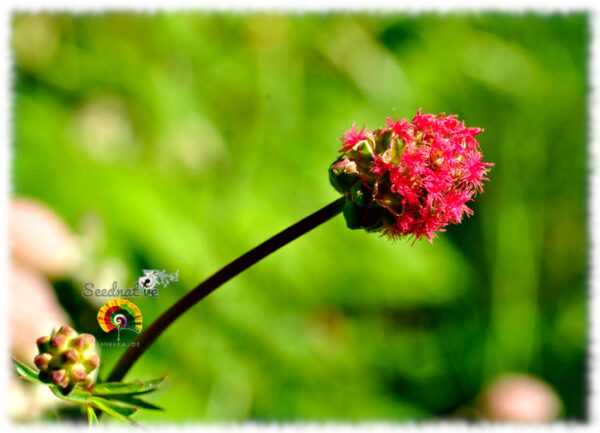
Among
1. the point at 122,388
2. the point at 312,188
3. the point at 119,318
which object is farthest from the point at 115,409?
the point at 312,188

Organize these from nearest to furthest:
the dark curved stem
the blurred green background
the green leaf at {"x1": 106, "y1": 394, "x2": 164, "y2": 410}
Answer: the dark curved stem
the green leaf at {"x1": 106, "y1": 394, "x2": 164, "y2": 410}
the blurred green background

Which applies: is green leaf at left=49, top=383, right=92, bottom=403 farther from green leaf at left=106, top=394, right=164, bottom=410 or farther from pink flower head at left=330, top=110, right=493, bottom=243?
pink flower head at left=330, top=110, right=493, bottom=243

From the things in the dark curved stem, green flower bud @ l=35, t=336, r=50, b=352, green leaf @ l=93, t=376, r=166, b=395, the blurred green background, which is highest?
the blurred green background

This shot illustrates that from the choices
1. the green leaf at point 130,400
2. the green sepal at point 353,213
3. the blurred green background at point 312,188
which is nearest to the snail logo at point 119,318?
the green leaf at point 130,400

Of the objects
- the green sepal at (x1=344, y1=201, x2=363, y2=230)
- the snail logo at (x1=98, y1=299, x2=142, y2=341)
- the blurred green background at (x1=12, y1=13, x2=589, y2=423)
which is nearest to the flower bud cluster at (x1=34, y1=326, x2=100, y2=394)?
the snail logo at (x1=98, y1=299, x2=142, y2=341)

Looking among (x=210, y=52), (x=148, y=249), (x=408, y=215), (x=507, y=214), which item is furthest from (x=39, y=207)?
(x=507, y=214)

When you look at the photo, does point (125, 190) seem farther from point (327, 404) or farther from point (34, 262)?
point (327, 404)

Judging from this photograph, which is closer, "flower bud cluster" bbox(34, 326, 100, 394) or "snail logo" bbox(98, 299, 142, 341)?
"flower bud cluster" bbox(34, 326, 100, 394)
